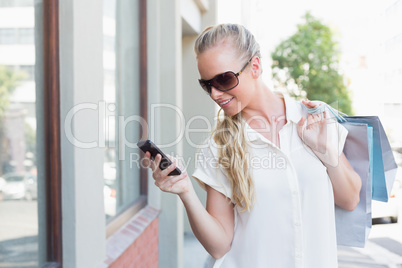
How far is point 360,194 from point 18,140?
5.39 feet

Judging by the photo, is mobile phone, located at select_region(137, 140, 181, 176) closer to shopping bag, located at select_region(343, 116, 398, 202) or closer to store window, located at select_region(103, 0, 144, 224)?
shopping bag, located at select_region(343, 116, 398, 202)

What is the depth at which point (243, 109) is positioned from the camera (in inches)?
76.0

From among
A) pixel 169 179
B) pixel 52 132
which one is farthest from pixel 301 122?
pixel 52 132

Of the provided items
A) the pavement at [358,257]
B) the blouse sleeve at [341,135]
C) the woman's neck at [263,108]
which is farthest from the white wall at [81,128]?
the pavement at [358,257]

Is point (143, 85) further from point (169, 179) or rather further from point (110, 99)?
point (169, 179)

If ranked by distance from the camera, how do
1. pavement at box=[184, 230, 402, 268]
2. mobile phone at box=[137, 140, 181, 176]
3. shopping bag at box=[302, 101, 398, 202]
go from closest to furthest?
1. mobile phone at box=[137, 140, 181, 176]
2. shopping bag at box=[302, 101, 398, 202]
3. pavement at box=[184, 230, 402, 268]

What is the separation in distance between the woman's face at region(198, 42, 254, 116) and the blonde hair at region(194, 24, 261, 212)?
0.02 metres

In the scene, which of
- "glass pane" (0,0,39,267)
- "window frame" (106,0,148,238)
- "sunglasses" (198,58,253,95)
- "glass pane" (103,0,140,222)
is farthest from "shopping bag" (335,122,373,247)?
"window frame" (106,0,148,238)

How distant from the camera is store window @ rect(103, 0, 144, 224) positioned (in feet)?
11.6

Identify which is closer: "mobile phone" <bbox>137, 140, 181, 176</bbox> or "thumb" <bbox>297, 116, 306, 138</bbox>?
"mobile phone" <bbox>137, 140, 181, 176</bbox>

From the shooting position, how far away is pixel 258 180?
68.0 inches

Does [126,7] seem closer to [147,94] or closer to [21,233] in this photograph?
[147,94]

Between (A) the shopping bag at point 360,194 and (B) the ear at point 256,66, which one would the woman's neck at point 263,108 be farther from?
(A) the shopping bag at point 360,194

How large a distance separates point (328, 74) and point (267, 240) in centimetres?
2582
